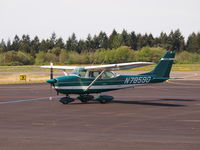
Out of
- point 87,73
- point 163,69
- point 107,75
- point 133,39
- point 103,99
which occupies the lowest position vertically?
point 103,99

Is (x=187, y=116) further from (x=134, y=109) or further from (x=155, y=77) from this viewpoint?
(x=155, y=77)

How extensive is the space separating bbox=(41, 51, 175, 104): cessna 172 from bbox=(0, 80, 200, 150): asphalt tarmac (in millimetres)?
701

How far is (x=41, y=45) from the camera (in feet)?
475

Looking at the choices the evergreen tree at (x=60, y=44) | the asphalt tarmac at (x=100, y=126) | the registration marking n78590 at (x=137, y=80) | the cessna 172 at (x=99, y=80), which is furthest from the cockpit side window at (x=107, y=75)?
the evergreen tree at (x=60, y=44)

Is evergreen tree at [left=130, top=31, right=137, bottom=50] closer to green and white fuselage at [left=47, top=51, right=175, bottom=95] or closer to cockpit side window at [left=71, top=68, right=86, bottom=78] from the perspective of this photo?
green and white fuselage at [left=47, top=51, right=175, bottom=95]

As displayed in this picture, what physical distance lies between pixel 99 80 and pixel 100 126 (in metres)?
8.63

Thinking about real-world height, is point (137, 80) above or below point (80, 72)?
below

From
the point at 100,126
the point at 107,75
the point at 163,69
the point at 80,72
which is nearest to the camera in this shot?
the point at 100,126

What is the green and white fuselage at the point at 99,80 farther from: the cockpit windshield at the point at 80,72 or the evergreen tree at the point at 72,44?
the evergreen tree at the point at 72,44

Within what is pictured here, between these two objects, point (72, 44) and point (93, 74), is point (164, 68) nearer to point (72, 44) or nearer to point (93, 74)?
point (93, 74)

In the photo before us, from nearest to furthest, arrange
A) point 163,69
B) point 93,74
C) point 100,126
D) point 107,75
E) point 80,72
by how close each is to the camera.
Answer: point 100,126 < point 80,72 < point 93,74 < point 107,75 < point 163,69

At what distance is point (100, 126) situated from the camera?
14.8 metres

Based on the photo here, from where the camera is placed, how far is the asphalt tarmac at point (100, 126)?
11477 millimetres

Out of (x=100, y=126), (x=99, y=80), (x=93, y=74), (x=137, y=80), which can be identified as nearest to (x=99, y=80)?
(x=99, y=80)
